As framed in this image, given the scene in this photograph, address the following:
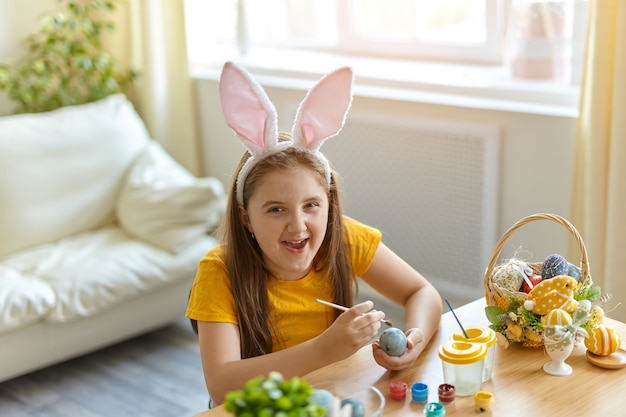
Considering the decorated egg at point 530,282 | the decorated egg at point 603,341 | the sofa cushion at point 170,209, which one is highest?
the decorated egg at point 530,282

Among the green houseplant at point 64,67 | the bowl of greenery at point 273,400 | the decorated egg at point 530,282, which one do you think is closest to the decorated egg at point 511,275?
the decorated egg at point 530,282

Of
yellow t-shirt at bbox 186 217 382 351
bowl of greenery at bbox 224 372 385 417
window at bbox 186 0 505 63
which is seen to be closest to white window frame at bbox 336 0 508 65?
window at bbox 186 0 505 63

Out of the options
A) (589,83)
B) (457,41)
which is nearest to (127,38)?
(457,41)

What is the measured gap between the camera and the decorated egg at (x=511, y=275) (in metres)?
1.58

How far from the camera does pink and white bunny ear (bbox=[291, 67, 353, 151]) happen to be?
1.64 metres

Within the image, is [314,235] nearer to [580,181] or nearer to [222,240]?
[222,240]

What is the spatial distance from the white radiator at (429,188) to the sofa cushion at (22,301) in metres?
1.17

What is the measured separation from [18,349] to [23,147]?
79cm

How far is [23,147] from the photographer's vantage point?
321 cm

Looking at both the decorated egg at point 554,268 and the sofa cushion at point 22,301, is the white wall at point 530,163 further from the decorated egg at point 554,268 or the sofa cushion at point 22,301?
the decorated egg at point 554,268

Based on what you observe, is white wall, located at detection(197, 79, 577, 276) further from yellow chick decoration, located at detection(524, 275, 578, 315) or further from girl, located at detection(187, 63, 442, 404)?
yellow chick decoration, located at detection(524, 275, 578, 315)

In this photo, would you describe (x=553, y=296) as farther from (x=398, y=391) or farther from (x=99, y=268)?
(x=99, y=268)

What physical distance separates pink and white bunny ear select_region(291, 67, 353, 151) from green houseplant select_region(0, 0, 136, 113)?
2352 millimetres

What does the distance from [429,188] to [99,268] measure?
1176mm
